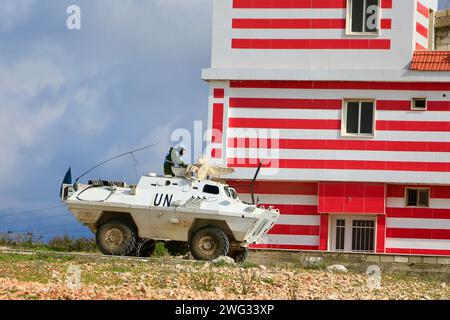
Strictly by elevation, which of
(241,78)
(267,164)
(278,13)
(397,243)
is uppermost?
(278,13)

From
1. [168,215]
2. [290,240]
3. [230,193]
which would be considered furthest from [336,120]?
[168,215]

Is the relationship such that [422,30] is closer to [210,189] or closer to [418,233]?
[418,233]

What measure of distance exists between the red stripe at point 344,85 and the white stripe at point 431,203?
3.24 metres

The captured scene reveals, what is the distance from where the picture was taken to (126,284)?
59.5 ft

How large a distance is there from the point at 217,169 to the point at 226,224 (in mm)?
3151

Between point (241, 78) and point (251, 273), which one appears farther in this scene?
point (241, 78)

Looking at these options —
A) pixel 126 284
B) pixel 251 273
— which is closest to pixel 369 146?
pixel 251 273

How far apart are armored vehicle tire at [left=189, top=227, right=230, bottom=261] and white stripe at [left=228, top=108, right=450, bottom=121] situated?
6280mm

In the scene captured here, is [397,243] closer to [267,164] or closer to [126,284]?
[267,164]

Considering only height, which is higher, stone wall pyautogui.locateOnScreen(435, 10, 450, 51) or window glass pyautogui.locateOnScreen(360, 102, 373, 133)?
stone wall pyautogui.locateOnScreen(435, 10, 450, 51)

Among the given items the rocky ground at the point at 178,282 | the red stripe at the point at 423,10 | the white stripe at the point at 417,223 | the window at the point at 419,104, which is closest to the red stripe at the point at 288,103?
the window at the point at 419,104

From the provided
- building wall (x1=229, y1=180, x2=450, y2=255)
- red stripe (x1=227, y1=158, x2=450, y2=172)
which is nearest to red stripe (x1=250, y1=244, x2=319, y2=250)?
building wall (x1=229, y1=180, x2=450, y2=255)

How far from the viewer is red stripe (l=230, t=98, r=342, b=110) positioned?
3180cm

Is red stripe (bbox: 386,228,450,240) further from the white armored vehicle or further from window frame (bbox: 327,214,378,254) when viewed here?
the white armored vehicle
